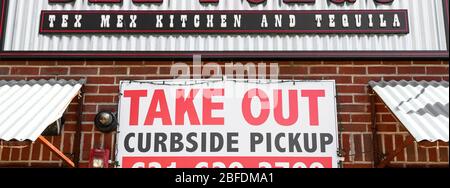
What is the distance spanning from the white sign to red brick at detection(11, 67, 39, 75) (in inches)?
42.9

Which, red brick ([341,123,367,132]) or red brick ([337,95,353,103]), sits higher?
red brick ([337,95,353,103])

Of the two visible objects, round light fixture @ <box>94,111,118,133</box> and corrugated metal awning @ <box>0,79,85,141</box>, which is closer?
corrugated metal awning @ <box>0,79,85,141</box>

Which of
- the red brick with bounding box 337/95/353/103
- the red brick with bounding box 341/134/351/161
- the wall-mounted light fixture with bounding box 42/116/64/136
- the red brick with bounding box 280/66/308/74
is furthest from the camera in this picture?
the red brick with bounding box 280/66/308/74

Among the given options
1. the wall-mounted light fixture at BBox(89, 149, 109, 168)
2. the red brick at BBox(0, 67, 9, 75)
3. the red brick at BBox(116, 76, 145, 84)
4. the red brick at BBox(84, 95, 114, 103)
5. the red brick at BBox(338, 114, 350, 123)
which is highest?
the red brick at BBox(0, 67, 9, 75)

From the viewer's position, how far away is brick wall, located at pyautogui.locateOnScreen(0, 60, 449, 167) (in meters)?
6.30

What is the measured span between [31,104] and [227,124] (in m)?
2.11

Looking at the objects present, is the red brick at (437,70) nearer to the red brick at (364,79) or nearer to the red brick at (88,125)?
the red brick at (364,79)

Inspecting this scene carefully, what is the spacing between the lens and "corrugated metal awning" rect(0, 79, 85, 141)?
17.0 feet

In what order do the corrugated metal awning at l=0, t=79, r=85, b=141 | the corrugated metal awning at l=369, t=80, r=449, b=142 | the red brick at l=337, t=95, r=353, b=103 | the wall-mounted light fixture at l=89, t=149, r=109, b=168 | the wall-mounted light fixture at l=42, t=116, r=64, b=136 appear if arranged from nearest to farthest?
the corrugated metal awning at l=369, t=80, r=449, b=142, the corrugated metal awning at l=0, t=79, r=85, b=141, the wall-mounted light fixture at l=89, t=149, r=109, b=168, the wall-mounted light fixture at l=42, t=116, r=64, b=136, the red brick at l=337, t=95, r=353, b=103

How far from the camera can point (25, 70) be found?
670cm

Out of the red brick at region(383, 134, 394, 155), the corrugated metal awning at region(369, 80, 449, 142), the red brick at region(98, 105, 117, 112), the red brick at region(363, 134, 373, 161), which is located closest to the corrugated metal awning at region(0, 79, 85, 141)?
the red brick at region(98, 105, 117, 112)

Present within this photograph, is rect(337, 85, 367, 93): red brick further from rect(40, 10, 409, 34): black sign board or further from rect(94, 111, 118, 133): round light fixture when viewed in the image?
rect(94, 111, 118, 133): round light fixture

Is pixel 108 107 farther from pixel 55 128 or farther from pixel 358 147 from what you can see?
pixel 358 147

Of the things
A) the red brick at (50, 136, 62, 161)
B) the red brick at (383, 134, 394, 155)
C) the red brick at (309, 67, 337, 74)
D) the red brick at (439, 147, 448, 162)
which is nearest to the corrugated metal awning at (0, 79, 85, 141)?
the red brick at (50, 136, 62, 161)
